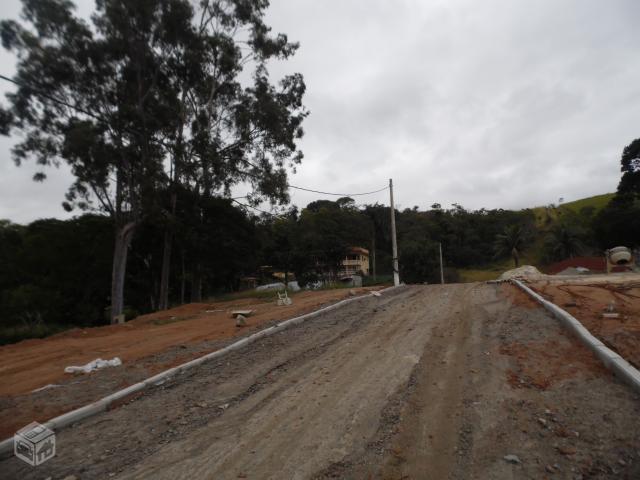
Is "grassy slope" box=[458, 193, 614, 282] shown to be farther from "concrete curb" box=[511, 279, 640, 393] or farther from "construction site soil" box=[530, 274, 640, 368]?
"concrete curb" box=[511, 279, 640, 393]

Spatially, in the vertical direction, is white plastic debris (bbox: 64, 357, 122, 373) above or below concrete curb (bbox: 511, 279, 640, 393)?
below

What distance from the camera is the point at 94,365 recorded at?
21.3 feet

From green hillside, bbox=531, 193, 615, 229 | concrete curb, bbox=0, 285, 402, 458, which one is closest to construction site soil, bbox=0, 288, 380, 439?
concrete curb, bbox=0, 285, 402, 458

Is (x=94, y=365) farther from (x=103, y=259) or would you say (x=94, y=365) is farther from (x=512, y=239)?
(x=512, y=239)

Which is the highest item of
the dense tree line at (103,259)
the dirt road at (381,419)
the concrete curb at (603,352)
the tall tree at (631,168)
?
the tall tree at (631,168)

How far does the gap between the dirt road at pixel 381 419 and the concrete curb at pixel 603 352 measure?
0.12m

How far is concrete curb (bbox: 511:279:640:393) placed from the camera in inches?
163

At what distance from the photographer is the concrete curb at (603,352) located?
413 centimetres

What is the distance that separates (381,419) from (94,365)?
517 centimetres

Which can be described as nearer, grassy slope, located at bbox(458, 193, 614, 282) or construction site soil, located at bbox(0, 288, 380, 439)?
construction site soil, located at bbox(0, 288, 380, 439)

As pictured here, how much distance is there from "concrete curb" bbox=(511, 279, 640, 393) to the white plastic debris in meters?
7.30

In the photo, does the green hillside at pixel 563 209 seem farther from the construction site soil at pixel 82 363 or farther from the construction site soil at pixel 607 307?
the construction site soil at pixel 82 363

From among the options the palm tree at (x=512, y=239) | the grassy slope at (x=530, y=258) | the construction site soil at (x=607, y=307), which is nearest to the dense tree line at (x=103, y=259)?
the construction site soil at (x=607, y=307)

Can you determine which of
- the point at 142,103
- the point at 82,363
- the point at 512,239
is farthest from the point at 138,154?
the point at 512,239
